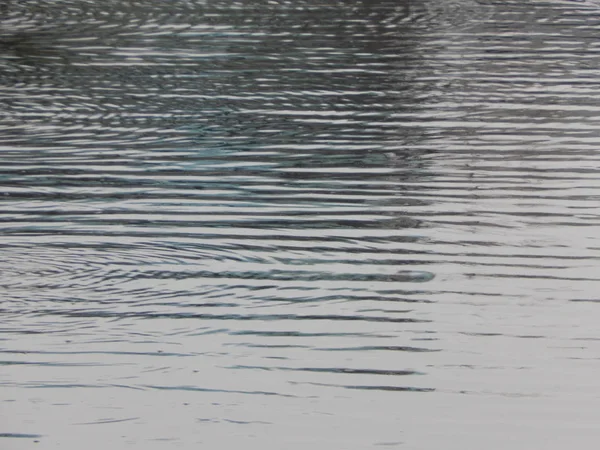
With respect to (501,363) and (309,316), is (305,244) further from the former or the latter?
(501,363)

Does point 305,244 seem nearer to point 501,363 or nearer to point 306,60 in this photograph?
point 501,363

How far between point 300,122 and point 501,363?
2669 millimetres

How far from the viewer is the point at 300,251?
3670 mm

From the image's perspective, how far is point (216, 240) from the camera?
3754 mm

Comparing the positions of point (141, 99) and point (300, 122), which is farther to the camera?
point (141, 99)

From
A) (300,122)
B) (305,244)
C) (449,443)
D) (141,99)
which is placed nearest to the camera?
(449,443)

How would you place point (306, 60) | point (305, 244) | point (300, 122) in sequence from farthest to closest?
point (306, 60)
point (300, 122)
point (305, 244)

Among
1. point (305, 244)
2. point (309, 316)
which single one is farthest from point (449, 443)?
point (305, 244)

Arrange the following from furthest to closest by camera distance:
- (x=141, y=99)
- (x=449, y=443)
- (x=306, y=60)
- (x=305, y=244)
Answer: (x=306, y=60), (x=141, y=99), (x=305, y=244), (x=449, y=443)

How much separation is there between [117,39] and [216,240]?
408cm

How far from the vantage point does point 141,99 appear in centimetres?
588

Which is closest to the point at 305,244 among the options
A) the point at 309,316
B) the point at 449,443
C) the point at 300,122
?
the point at 309,316

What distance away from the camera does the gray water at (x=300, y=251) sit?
8.87 feet

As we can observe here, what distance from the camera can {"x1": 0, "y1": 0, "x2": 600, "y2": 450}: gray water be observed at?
8.87ft
